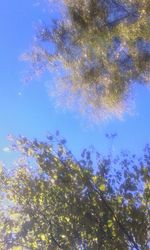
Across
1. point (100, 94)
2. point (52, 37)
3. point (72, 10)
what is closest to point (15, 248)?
point (100, 94)

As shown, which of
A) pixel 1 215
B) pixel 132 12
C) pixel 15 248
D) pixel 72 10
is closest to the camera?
pixel 132 12

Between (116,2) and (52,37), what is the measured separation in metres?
2.33

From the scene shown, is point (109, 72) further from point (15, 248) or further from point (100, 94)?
point (15, 248)

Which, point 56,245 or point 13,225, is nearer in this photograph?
point 56,245

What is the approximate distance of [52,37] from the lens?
1349 centimetres

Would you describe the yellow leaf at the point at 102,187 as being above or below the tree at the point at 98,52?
below

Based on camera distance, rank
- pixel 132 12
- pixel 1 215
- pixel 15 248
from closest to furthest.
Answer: pixel 132 12
pixel 15 248
pixel 1 215

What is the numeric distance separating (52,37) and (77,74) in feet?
4.62

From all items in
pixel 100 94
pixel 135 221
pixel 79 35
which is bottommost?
pixel 135 221

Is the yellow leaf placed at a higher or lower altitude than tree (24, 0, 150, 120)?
lower

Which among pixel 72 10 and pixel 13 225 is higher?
pixel 72 10

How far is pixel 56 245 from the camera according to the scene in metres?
13.6

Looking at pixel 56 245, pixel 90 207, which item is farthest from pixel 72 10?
pixel 56 245

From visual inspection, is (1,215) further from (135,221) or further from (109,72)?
(109,72)
